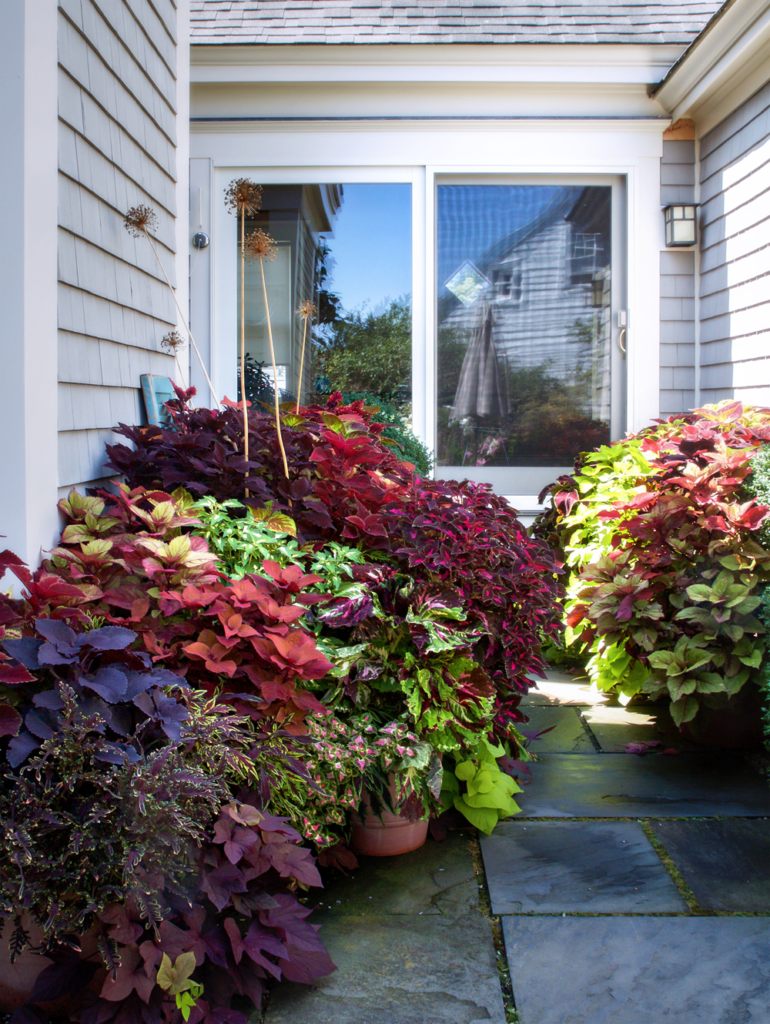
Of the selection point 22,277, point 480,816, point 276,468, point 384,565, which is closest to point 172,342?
point 276,468

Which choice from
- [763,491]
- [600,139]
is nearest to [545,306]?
[600,139]

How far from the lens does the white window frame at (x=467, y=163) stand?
14.7 ft

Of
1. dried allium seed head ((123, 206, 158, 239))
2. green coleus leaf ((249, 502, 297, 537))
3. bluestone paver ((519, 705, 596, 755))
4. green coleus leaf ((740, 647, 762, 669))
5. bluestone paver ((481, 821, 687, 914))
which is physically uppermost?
dried allium seed head ((123, 206, 158, 239))

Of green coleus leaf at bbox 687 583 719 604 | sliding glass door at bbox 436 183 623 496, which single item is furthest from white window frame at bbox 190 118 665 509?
green coleus leaf at bbox 687 583 719 604

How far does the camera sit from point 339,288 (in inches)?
186

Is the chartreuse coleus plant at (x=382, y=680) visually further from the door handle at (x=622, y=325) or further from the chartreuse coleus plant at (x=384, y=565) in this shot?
the door handle at (x=622, y=325)

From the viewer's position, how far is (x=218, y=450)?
2150 mm

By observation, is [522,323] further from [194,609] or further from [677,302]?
[194,609]

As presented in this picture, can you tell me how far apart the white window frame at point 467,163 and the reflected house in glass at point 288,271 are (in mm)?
99

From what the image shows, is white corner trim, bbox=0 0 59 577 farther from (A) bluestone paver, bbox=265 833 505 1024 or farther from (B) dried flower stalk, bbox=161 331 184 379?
(A) bluestone paver, bbox=265 833 505 1024

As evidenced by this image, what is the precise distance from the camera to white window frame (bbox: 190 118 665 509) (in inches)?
177

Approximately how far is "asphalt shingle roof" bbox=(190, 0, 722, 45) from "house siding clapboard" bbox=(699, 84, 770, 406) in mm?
769

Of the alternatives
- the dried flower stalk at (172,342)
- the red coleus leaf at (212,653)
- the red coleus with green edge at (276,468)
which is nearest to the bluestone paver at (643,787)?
the red coleus with green edge at (276,468)

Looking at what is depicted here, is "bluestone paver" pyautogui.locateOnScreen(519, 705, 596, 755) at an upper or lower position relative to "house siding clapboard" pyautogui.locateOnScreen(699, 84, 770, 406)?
lower
